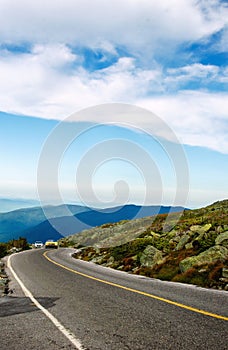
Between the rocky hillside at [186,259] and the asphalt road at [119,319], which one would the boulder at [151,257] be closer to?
the rocky hillside at [186,259]

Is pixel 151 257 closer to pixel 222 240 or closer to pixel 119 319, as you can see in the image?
pixel 222 240

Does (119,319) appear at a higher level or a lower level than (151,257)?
lower

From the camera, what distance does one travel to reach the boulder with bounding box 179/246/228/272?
16.0 meters

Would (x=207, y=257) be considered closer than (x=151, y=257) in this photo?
Yes

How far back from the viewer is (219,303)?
9297mm

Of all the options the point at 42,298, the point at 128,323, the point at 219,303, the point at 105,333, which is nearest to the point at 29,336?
the point at 105,333

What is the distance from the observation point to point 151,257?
21.0m

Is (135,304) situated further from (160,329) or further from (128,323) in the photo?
(160,329)

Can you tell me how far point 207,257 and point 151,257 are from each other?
5.28m

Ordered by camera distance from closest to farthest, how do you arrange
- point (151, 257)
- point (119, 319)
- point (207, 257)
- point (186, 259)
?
point (119, 319) < point (207, 257) < point (186, 259) < point (151, 257)

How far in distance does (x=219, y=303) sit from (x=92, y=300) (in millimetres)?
3822

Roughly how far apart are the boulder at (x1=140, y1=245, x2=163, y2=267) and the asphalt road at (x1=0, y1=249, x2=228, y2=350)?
8.07m

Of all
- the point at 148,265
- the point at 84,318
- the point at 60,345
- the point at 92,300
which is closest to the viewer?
the point at 60,345

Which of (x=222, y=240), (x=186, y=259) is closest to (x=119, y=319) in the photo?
(x=186, y=259)
